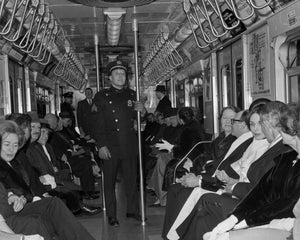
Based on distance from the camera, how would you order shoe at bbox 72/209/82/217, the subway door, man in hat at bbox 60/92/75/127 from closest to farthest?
shoe at bbox 72/209/82/217 → the subway door → man in hat at bbox 60/92/75/127

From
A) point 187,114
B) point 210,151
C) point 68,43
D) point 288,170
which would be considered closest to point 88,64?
point 68,43

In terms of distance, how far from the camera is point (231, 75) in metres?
5.90

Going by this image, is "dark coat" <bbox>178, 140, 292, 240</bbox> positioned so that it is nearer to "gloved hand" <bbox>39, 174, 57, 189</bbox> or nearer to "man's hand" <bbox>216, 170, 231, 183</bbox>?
"man's hand" <bbox>216, 170, 231, 183</bbox>

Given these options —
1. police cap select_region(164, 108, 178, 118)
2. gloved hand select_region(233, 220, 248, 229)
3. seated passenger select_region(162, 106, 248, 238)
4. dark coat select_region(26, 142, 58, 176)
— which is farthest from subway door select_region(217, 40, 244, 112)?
gloved hand select_region(233, 220, 248, 229)

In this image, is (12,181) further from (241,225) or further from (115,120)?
(115,120)

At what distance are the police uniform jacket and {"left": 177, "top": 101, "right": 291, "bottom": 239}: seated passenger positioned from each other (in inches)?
66.7

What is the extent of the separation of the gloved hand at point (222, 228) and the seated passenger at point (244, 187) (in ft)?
1.19

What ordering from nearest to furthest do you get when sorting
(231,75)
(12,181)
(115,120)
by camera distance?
(12,181)
(115,120)
(231,75)

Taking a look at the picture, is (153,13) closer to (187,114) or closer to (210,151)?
(187,114)

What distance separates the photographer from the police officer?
4.75 m

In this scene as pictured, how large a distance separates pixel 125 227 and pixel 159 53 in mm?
5643

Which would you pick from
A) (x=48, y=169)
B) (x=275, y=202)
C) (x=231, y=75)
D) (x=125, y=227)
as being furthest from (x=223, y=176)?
(x=231, y=75)

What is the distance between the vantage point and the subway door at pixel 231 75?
18.1ft

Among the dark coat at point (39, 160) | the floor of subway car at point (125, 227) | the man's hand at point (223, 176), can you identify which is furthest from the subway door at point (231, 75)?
the dark coat at point (39, 160)
